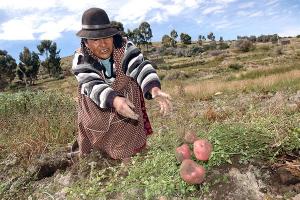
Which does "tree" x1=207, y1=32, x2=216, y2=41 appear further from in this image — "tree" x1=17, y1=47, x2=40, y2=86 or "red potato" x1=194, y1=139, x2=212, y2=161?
"red potato" x1=194, y1=139, x2=212, y2=161

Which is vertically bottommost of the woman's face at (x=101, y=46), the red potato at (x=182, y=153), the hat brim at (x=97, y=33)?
the red potato at (x=182, y=153)

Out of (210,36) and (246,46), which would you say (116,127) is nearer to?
(246,46)

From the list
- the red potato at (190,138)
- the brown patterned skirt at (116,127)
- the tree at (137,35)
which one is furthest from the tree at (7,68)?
the red potato at (190,138)

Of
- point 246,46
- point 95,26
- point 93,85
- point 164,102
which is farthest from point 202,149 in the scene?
point 246,46

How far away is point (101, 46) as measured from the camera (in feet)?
13.4

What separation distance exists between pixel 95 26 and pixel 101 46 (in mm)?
195

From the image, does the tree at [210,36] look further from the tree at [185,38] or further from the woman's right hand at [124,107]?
the woman's right hand at [124,107]

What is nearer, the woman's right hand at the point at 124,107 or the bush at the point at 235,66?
the woman's right hand at the point at 124,107

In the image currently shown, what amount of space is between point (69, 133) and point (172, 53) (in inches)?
3097

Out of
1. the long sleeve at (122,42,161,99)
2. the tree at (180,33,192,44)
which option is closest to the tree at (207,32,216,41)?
the tree at (180,33,192,44)

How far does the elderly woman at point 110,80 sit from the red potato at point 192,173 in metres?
1.08

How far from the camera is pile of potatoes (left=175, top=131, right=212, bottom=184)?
293 centimetres

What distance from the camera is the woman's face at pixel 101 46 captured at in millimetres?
4051

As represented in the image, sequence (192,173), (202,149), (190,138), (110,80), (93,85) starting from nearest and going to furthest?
(192,173) < (202,149) < (190,138) < (93,85) < (110,80)
